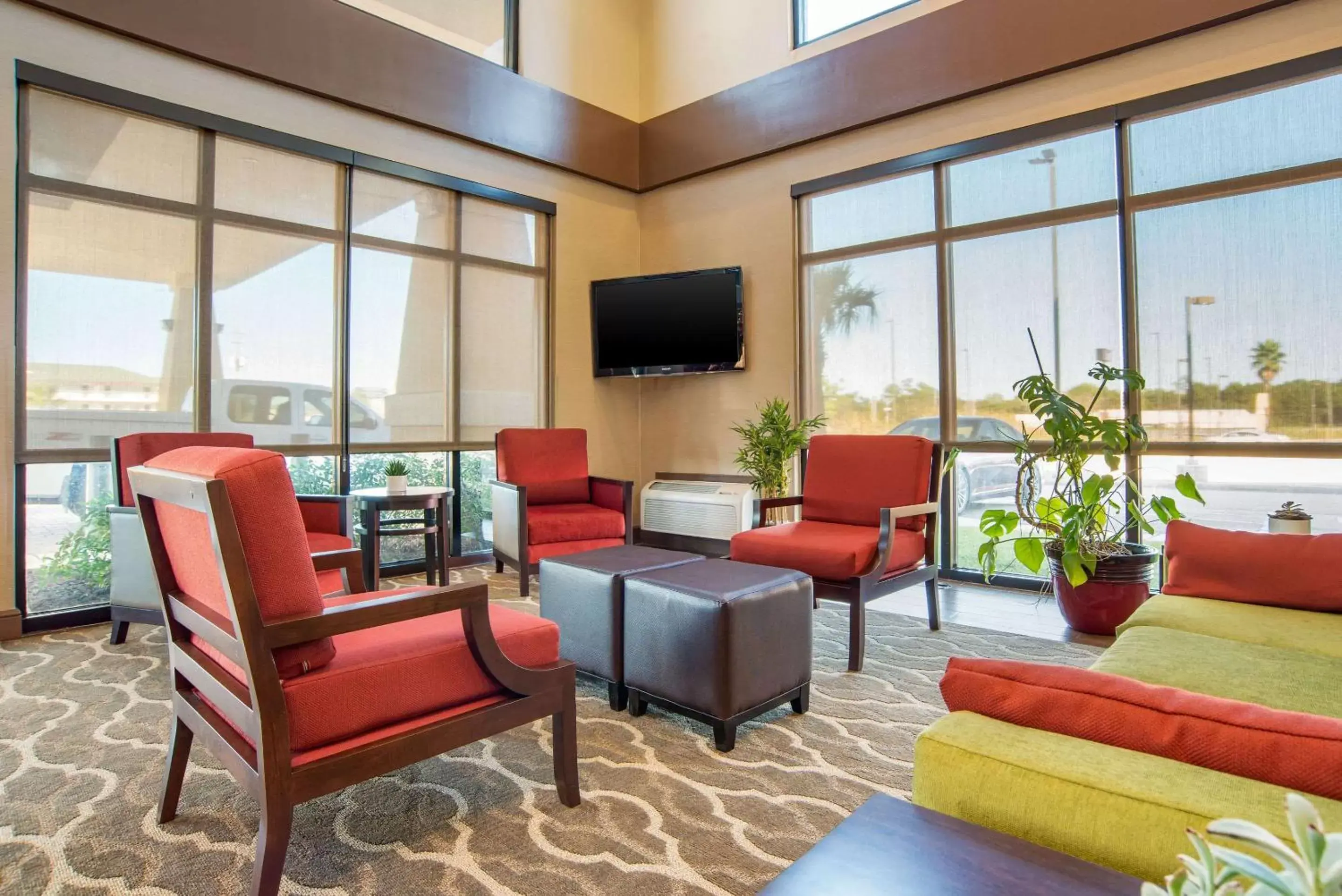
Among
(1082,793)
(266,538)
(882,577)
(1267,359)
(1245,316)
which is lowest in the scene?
(882,577)

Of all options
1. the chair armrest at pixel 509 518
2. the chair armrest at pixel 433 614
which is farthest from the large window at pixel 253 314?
the chair armrest at pixel 433 614

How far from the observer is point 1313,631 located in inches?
82.0

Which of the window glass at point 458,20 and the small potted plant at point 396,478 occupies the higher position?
the window glass at point 458,20

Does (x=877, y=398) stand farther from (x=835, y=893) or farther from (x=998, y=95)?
(x=835, y=893)

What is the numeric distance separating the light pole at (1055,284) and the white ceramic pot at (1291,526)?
1.35 m

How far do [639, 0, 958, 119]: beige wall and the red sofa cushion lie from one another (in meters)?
5.28

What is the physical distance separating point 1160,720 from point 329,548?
339cm

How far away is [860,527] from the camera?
12.6 ft

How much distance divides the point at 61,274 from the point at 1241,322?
6.30 m

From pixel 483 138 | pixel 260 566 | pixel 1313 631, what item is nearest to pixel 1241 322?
pixel 1313 631

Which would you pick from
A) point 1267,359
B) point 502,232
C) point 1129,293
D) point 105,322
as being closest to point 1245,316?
point 1267,359

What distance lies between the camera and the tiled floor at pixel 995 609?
3.71 m

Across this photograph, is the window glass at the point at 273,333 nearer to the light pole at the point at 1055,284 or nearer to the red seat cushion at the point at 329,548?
the red seat cushion at the point at 329,548

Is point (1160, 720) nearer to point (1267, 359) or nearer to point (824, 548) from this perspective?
point (824, 548)
